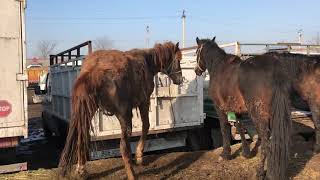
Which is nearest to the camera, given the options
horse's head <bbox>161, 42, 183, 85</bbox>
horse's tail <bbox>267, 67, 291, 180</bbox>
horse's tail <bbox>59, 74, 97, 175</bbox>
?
horse's tail <bbox>59, 74, 97, 175</bbox>

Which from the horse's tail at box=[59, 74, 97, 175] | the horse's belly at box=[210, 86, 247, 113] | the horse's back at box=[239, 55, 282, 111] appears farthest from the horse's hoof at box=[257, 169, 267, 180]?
the horse's tail at box=[59, 74, 97, 175]

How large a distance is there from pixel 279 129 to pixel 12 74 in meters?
3.95

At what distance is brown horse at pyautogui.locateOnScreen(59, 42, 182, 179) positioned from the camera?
5.39m

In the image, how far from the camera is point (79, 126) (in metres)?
5.37

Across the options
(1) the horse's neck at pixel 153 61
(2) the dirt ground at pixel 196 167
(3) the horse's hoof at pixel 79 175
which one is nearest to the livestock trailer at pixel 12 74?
(2) the dirt ground at pixel 196 167

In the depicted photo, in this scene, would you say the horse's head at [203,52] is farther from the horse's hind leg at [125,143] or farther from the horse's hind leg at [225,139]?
the horse's hind leg at [125,143]

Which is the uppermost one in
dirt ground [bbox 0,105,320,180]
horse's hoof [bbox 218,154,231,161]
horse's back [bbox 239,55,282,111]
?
horse's back [bbox 239,55,282,111]

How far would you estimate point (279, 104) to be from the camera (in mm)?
5863

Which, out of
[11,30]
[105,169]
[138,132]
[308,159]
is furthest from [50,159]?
[308,159]

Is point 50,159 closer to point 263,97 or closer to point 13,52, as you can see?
point 13,52

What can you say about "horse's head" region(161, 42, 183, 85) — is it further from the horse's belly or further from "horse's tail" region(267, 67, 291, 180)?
"horse's tail" region(267, 67, 291, 180)

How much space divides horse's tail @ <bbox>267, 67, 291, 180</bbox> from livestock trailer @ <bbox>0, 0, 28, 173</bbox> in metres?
3.68

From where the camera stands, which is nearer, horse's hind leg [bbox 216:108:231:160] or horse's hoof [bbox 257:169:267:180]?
horse's hoof [bbox 257:169:267:180]

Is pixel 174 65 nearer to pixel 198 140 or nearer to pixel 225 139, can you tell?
pixel 225 139
